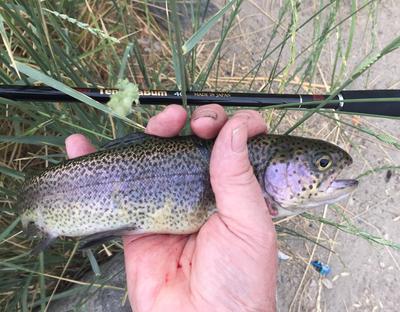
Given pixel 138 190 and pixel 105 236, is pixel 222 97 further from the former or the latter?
pixel 105 236

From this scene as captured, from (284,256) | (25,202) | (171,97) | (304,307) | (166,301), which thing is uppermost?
(171,97)

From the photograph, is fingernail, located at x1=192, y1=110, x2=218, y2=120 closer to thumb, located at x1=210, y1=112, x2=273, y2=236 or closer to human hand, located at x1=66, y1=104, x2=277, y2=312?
human hand, located at x1=66, y1=104, x2=277, y2=312

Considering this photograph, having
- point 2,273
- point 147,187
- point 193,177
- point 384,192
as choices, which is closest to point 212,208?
point 193,177

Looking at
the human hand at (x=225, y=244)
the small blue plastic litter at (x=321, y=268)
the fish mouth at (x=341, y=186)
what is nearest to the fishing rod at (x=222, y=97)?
the human hand at (x=225, y=244)

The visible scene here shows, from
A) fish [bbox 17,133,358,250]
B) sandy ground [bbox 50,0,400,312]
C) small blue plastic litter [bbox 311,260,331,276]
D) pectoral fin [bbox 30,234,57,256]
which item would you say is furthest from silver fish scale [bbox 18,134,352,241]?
small blue plastic litter [bbox 311,260,331,276]

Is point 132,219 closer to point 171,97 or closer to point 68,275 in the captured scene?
point 171,97
